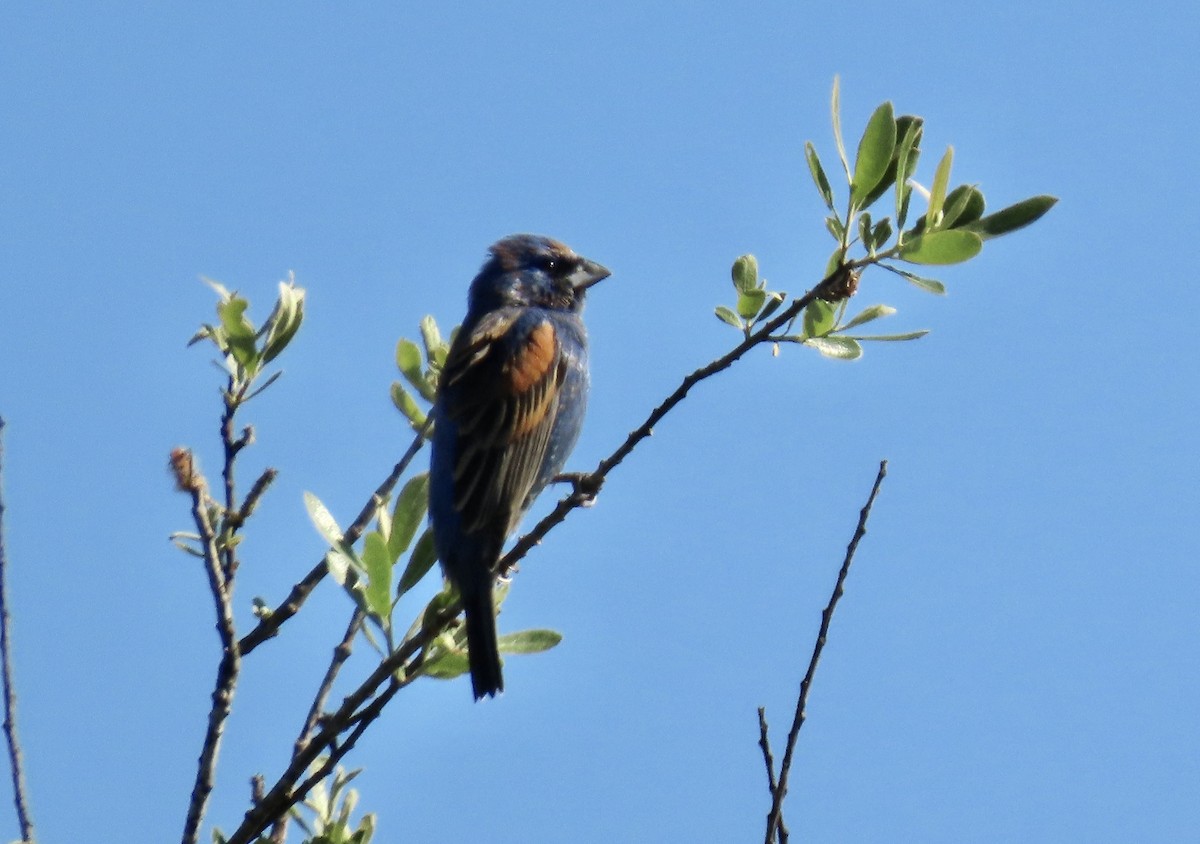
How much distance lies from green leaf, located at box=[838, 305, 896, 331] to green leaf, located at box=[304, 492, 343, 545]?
1.45 metres

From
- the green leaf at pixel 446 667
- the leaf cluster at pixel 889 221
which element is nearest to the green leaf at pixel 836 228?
the leaf cluster at pixel 889 221

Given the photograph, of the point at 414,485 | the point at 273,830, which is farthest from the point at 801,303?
the point at 273,830

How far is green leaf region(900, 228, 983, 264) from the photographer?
3.50 meters

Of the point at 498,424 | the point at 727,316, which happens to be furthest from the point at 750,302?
the point at 498,424

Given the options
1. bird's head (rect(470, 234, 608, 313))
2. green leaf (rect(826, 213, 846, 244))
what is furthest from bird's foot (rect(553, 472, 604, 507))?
bird's head (rect(470, 234, 608, 313))

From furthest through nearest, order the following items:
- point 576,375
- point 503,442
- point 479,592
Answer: point 576,375 < point 503,442 < point 479,592

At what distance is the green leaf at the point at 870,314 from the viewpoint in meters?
3.87

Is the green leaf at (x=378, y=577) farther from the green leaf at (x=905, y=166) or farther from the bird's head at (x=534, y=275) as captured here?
the bird's head at (x=534, y=275)

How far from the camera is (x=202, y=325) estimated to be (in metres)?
3.97

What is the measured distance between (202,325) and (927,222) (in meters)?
1.99

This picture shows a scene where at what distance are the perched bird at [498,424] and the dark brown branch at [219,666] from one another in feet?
3.76

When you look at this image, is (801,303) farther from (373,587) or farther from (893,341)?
(373,587)

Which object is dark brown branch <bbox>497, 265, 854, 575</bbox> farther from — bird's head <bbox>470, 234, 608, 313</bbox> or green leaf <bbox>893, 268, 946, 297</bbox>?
bird's head <bbox>470, 234, 608, 313</bbox>

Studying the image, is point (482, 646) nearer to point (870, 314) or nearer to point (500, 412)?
point (870, 314)
